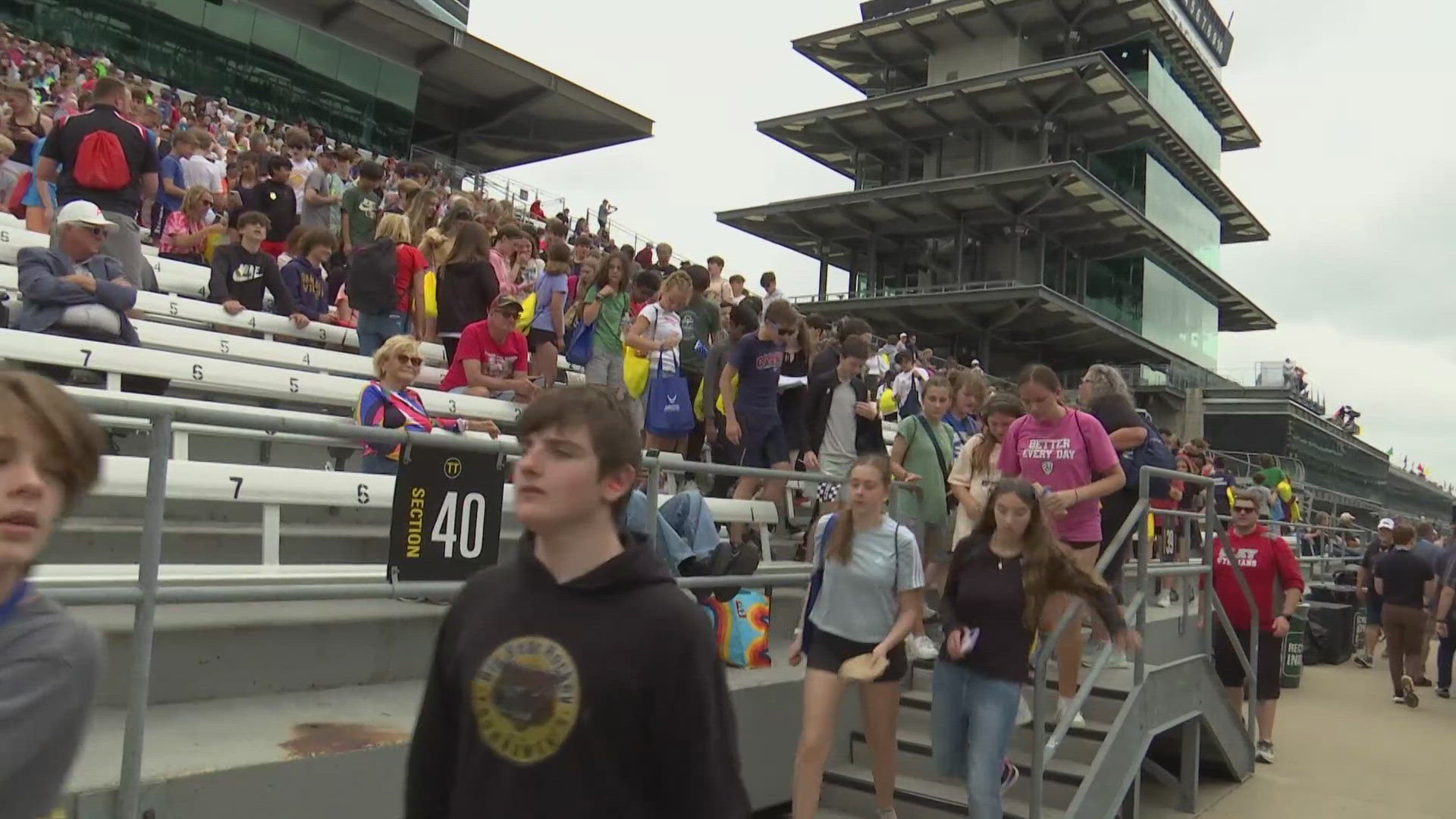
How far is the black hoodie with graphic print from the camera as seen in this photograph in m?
1.77

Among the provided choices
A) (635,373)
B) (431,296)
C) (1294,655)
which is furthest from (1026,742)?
(1294,655)

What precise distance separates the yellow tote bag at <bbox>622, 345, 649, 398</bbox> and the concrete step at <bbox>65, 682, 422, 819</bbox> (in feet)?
12.4

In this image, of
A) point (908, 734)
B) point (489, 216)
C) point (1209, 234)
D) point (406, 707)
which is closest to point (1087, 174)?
point (1209, 234)

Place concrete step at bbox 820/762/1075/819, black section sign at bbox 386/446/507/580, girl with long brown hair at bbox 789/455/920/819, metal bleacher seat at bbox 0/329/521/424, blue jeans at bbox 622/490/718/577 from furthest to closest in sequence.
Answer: concrete step at bbox 820/762/1075/819, blue jeans at bbox 622/490/718/577, metal bleacher seat at bbox 0/329/521/424, girl with long brown hair at bbox 789/455/920/819, black section sign at bbox 386/446/507/580

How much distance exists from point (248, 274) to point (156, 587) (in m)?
5.34

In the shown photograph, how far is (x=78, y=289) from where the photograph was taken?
5.48 meters

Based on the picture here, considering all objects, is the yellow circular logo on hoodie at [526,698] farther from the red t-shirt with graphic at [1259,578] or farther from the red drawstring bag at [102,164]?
the red t-shirt with graphic at [1259,578]

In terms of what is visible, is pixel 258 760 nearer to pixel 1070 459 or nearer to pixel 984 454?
pixel 1070 459

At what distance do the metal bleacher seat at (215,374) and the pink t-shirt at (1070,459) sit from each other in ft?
10.1

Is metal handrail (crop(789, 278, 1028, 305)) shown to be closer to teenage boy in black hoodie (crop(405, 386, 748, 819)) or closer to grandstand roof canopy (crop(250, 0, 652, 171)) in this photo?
grandstand roof canopy (crop(250, 0, 652, 171))

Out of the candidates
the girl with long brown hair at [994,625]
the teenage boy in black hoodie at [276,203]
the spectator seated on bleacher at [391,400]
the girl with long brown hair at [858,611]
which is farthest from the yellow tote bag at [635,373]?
the teenage boy in black hoodie at [276,203]

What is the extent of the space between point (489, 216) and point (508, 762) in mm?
9566

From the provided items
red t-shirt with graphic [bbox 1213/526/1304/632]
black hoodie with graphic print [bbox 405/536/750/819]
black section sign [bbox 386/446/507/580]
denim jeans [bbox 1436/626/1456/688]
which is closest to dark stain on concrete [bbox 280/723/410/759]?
black section sign [bbox 386/446/507/580]

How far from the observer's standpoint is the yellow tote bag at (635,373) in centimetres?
767
